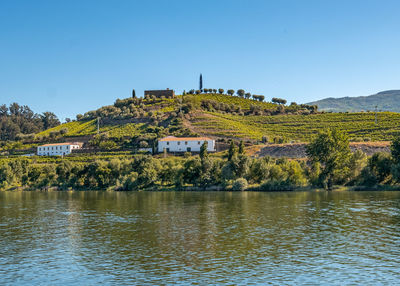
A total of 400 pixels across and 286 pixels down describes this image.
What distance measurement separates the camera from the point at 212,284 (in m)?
25.4

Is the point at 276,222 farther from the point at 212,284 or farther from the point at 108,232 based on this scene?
the point at 212,284

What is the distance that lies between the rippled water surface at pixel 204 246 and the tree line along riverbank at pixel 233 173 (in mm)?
33076

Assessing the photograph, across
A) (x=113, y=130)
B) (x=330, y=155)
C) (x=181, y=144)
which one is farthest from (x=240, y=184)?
(x=113, y=130)

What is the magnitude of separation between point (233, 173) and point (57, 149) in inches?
3440

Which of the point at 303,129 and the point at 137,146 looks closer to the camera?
the point at 137,146

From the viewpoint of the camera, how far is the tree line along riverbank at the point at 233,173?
9338 centimetres

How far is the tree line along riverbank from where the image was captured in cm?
9338

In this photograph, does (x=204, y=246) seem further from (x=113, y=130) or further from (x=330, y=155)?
(x=113, y=130)

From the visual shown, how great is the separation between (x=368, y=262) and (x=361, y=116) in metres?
153

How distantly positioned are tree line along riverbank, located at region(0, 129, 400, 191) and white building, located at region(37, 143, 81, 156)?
131ft

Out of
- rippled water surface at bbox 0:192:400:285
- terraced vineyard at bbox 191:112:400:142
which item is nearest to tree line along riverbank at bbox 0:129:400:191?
rippled water surface at bbox 0:192:400:285

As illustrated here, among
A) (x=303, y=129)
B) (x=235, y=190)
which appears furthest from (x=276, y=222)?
(x=303, y=129)

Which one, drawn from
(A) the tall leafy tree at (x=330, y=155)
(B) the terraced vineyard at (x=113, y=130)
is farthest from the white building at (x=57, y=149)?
(A) the tall leafy tree at (x=330, y=155)

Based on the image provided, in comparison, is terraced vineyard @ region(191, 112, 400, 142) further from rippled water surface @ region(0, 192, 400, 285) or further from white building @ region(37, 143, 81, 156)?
rippled water surface @ region(0, 192, 400, 285)
